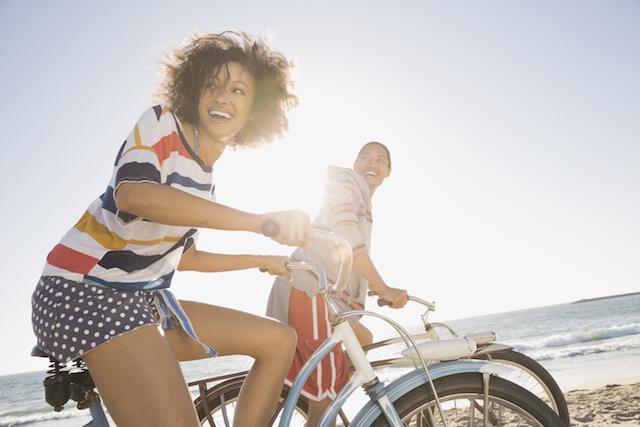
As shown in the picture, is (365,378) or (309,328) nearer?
(365,378)

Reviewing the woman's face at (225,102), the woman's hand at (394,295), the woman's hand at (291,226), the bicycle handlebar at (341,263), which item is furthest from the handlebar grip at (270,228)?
the woman's hand at (394,295)

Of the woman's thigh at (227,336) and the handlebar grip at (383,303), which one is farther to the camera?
the handlebar grip at (383,303)

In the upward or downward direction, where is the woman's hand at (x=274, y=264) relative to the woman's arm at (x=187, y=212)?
downward

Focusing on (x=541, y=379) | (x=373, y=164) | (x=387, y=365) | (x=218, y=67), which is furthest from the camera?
(x=373, y=164)

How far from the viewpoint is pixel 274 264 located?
6.27 feet

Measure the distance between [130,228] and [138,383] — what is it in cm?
48

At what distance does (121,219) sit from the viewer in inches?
55.2

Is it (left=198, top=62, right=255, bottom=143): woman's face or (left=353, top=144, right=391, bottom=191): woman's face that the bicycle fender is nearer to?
(left=198, top=62, right=255, bottom=143): woman's face

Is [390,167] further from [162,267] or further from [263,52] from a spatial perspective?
[162,267]

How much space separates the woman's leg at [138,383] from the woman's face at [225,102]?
2.67ft

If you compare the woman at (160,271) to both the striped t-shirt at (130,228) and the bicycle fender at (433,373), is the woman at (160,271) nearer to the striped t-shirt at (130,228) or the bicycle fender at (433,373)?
the striped t-shirt at (130,228)

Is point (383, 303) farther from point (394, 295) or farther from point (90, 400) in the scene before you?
point (90, 400)

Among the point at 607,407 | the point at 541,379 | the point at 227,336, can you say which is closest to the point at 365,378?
the point at 227,336

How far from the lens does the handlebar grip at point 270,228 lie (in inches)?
49.6
